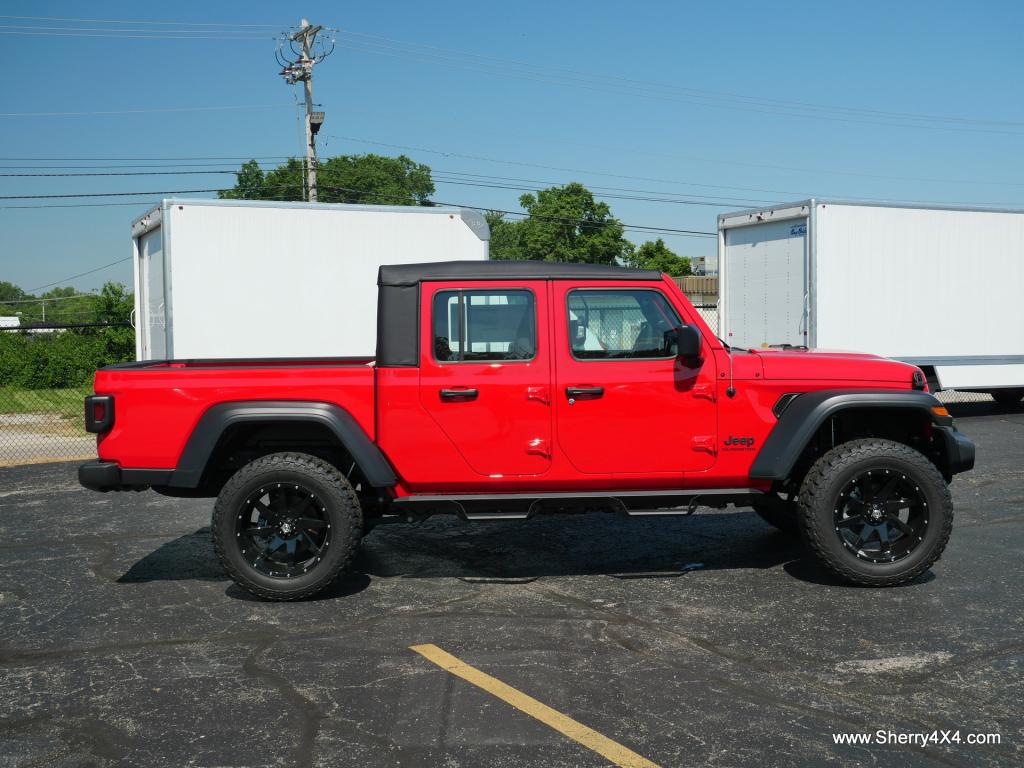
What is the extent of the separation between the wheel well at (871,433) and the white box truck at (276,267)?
6.82 metres

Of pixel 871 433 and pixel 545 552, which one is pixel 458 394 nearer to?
pixel 545 552

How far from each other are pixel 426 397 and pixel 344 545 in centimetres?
103

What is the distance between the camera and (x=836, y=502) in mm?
6230

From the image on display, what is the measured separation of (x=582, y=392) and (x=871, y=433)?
82.0 inches

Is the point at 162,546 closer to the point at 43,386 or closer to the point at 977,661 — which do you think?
the point at 977,661

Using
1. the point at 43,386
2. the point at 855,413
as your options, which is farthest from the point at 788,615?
the point at 43,386

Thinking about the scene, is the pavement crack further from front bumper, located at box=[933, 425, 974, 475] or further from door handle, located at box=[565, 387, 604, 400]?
front bumper, located at box=[933, 425, 974, 475]

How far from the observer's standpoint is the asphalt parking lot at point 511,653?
13.4ft

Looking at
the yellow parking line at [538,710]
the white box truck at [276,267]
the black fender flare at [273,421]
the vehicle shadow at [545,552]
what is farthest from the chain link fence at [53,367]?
the yellow parking line at [538,710]

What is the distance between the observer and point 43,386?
85.5ft

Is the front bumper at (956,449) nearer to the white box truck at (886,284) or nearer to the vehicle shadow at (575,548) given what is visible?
the vehicle shadow at (575,548)

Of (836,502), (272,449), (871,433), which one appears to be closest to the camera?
(836,502)

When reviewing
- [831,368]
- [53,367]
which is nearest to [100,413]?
[831,368]

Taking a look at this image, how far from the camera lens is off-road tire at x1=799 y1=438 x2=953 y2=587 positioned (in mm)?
6199
